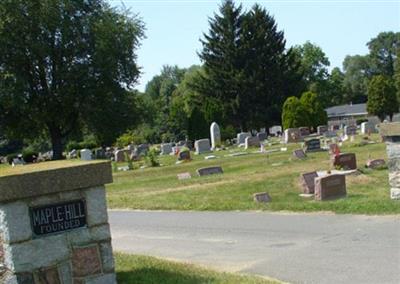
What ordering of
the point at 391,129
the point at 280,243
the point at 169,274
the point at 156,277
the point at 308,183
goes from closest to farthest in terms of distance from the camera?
the point at 156,277
the point at 169,274
the point at 280,243
the point at 391,129
the point at 308,183

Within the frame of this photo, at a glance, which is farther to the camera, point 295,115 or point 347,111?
point 347,111

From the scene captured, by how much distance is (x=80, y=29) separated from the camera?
4103cm

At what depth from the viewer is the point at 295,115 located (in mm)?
51250

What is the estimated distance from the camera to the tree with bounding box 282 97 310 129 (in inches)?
2012

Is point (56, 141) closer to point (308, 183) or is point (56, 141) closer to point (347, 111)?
point (308, 183)

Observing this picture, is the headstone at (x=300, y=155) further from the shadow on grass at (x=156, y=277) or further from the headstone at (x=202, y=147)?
the shadow on grass at (x=156, y=277)

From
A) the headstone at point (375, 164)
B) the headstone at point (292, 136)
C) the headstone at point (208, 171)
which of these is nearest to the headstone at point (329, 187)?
the headstone at point (375, 164)

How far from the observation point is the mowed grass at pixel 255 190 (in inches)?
459

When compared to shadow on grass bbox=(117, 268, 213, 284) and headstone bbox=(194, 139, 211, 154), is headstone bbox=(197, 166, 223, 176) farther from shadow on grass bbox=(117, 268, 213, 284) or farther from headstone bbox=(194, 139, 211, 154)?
headstone bbox=(194, 139, 211, 154)

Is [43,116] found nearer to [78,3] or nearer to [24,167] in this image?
[78,3]

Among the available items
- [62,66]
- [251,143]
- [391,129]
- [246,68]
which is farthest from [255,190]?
[246,68]

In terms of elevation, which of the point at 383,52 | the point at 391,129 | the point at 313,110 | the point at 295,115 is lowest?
the point at 391,129

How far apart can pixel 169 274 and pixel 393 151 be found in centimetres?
614

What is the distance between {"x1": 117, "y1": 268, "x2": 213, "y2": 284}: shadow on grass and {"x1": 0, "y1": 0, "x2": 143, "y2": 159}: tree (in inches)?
1331
